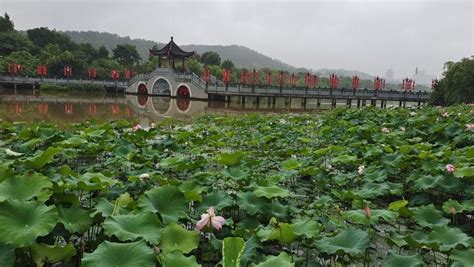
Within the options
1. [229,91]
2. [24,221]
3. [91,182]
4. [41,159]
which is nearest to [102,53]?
[229,91]

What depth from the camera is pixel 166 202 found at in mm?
2609

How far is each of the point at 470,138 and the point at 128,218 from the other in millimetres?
5440

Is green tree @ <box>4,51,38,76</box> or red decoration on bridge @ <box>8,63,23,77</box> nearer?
red decoration on bridge @ <box>8,63,23,77</box>

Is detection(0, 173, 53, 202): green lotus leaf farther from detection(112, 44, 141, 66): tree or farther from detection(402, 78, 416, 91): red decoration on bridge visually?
detection(112, 44, 141, 66): tree

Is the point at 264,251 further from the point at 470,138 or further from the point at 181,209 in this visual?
the point at 470,138

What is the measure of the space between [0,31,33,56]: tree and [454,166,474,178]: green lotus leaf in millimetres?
63780

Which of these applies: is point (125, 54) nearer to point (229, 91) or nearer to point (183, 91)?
point (183, 91)

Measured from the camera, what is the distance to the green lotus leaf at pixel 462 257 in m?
2.07

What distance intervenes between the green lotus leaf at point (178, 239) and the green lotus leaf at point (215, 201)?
65 centimetres

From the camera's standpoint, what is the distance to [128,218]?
2.20 m

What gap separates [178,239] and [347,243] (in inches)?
39.8

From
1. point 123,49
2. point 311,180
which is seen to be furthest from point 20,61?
point 311,180

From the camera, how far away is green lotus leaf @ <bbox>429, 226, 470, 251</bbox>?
2.26 m

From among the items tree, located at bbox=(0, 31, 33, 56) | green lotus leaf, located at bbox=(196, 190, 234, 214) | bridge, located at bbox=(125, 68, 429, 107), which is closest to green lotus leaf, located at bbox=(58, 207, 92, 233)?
green lotus leaf, located at bbox=(196, 190, 234, 214)
